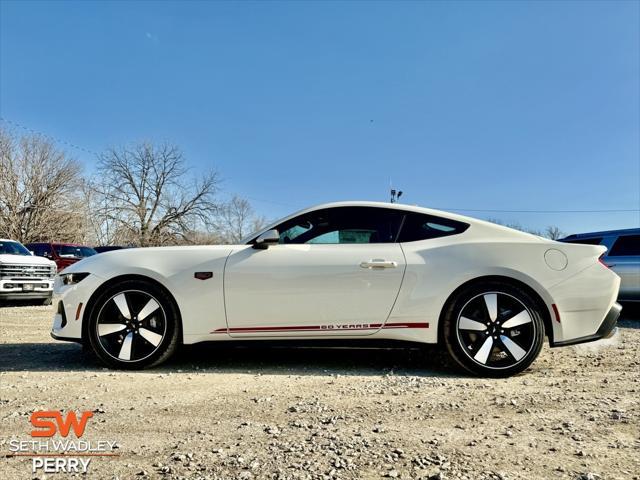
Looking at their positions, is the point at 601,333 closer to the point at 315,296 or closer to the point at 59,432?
the point at 315,296

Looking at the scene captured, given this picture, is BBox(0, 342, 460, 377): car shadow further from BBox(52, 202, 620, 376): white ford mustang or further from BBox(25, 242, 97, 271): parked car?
BBox(25, 242, 97, 271): parked car

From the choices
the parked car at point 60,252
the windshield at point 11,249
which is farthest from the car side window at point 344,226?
the parked car at point 60,252

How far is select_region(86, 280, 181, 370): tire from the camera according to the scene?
3.56 meters

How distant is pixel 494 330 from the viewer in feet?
11.1

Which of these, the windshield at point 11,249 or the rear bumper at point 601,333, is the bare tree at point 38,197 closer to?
the windshield at point 11,249

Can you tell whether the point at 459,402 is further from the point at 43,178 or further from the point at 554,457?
the point at 43,178

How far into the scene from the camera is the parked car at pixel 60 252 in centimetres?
1473

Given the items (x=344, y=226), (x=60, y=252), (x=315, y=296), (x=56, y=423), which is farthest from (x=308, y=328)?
(x=60, y=252)

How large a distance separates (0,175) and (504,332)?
120 feet

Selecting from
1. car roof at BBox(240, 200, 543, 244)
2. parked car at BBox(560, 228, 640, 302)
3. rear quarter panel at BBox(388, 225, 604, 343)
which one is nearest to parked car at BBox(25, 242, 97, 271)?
car roof at BBox(240, 200, 543, 244)

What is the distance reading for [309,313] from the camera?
348 centimetres

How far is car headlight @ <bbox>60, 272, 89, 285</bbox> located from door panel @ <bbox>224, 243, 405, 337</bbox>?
127 centimetres

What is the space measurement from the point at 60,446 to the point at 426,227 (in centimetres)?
294

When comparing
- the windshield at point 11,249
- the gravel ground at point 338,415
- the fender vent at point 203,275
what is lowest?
the gravel ground at point 338,415
